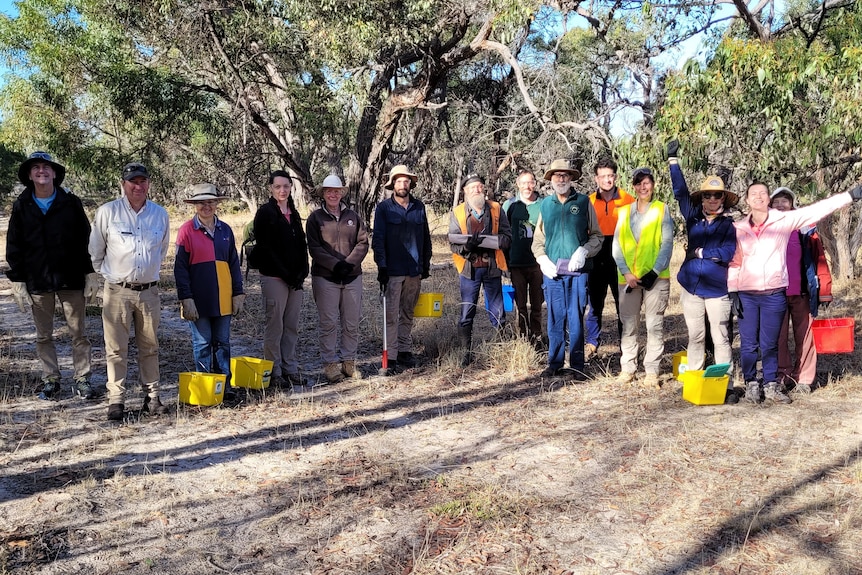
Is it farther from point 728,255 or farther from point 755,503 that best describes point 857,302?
point 755,503

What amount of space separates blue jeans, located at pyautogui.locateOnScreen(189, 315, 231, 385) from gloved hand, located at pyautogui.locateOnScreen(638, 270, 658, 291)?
362cm

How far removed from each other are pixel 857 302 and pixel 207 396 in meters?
8.83

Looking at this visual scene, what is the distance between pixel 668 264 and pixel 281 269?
341 cm

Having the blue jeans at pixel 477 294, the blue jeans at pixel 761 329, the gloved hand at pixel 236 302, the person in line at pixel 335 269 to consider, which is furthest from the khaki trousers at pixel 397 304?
the blue jeans at pixel 761 329

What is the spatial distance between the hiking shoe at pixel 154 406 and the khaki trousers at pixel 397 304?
7.61ft

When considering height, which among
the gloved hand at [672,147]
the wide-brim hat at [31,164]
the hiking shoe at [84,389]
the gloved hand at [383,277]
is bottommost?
the hiking shoe at [84,389]

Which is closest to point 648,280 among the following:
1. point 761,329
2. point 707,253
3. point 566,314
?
point 707,253

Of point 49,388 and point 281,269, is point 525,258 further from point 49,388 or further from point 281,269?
point 49,388

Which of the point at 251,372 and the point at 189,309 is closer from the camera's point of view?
the point at 189,309

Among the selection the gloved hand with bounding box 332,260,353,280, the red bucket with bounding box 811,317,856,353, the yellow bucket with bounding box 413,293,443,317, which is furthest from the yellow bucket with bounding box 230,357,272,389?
the red bucket with bounding box 811,317,856,353

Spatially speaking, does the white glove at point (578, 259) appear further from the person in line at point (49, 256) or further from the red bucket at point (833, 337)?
the person in line at point (49, 256)

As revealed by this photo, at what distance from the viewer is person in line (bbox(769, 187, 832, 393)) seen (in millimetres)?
6395

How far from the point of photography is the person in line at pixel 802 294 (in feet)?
21.0

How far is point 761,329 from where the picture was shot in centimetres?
615
